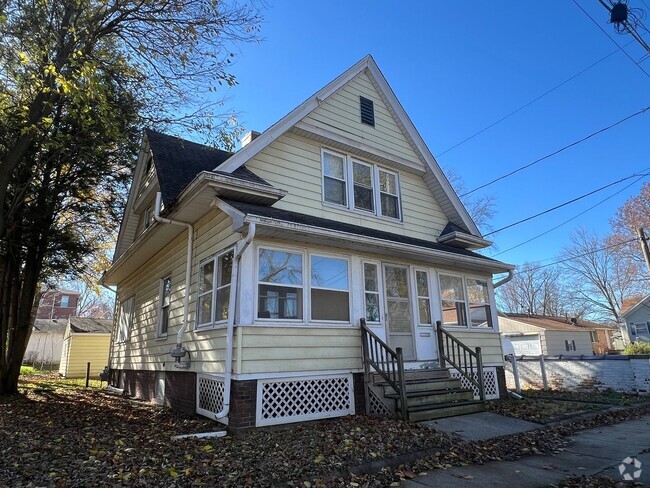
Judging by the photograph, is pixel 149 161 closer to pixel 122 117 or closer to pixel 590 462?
pixel 122 117

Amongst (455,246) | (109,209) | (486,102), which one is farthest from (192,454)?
(486,102)

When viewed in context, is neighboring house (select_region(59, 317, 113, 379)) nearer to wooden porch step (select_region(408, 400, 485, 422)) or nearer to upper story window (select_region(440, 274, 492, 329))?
upper story window (select_region(440, 274, 492, 329))

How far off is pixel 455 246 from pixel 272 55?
6911 mm

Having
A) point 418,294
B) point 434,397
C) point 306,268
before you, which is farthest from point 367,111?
point 434,397

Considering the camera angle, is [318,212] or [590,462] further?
[318,212]

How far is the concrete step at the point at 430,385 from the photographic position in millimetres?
7546

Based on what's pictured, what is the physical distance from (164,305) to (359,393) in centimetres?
549

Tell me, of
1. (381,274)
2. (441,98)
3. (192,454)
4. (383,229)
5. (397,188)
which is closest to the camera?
(192,454)

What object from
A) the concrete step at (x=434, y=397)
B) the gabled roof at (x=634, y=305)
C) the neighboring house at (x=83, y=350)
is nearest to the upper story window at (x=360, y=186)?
→ the concrete step at (x=434, y=397)

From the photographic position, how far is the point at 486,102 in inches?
589

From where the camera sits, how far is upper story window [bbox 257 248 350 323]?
7.21 m

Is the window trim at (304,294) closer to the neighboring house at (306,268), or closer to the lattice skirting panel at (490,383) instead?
the neighboring house at (306,268)

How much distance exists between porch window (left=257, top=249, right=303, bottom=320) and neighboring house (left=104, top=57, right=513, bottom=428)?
0.09 feet

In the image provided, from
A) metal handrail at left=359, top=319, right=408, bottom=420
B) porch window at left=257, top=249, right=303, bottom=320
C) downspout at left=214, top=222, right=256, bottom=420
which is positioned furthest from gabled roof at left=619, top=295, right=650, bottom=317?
downspout at left=214, top=222, right=256, bottom=420
